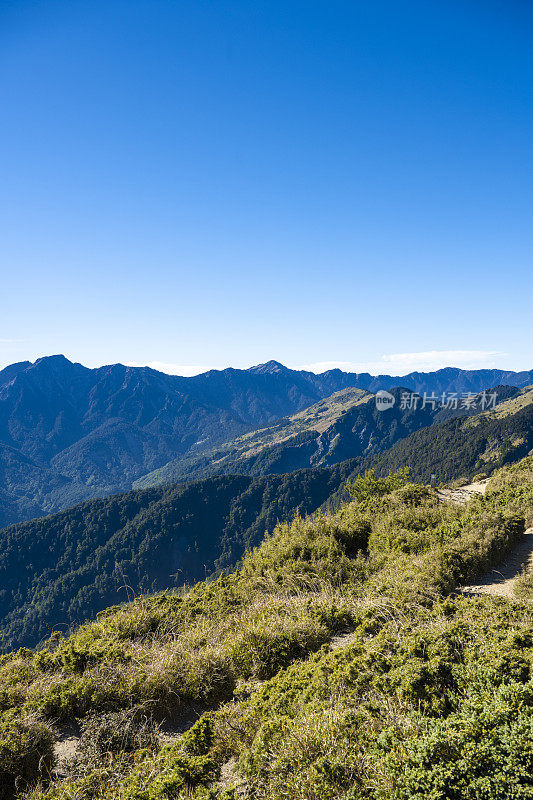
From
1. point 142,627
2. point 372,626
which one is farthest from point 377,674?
point 142,627

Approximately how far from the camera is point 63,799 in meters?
4.62

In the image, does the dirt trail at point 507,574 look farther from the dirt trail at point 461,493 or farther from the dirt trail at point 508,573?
the dirt trail at point 461,493

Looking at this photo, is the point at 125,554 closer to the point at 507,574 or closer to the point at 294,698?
the point at 507,574

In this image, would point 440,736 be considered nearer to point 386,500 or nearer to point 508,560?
point 508,560

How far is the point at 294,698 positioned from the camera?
5629 mm

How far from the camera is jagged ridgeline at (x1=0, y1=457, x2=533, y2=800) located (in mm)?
3986

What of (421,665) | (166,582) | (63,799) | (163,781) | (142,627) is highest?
(421,665)

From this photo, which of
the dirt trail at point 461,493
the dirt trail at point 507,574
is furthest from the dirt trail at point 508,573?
the dirt trail at point 461,493

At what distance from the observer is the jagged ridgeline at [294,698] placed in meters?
3.99

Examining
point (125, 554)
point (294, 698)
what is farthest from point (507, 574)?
point (125, 554)

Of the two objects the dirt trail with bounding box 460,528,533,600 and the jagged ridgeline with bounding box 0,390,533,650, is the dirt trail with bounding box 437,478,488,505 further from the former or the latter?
the jagged ridgeline with bounding box 0,390,533,650

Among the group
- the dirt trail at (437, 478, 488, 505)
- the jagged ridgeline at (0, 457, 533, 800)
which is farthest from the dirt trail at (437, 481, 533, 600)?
the dirt trail at (437, 478, 488, 505)

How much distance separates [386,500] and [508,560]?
6.86 m

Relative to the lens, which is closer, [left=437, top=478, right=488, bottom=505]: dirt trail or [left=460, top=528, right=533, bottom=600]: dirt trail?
[left=460, top=528, right=533, bottom=600]: dirt trail
